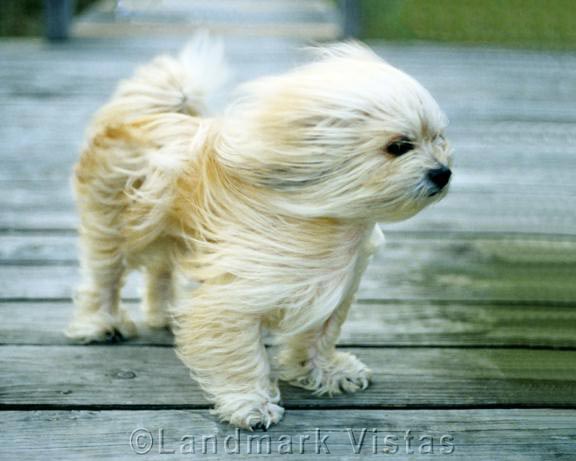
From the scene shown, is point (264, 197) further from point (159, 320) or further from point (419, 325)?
point (419, 325)

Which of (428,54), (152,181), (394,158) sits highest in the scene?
(394,158)

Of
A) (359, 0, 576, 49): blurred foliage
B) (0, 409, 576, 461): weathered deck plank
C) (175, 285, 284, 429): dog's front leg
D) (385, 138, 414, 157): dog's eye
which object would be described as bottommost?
(359, 0, 576, 49): blurred foliage

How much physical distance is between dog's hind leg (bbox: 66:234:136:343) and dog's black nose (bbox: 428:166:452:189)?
967mm

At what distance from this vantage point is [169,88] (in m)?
2.30

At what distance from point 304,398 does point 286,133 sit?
72 cm

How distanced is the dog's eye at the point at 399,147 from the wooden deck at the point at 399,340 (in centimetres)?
68

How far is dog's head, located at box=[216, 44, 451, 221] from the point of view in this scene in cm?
174

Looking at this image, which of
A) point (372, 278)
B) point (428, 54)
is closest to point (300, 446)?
point (372, 278)

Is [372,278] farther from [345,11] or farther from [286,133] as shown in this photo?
[345,11]

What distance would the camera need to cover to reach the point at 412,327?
2533 mm

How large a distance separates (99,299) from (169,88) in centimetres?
64

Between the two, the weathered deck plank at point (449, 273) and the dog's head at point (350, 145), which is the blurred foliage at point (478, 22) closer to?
the weathered deck plank at point (449, 273)

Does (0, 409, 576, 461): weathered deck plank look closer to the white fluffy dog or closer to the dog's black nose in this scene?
the white fluffy dog

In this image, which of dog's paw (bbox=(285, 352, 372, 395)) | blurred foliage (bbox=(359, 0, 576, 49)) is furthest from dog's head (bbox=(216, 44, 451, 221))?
blurred foliage (bbox=(359, 0, 576, 49))
